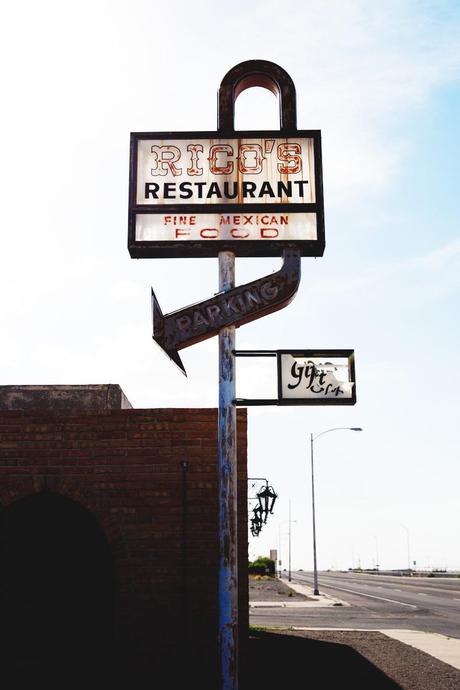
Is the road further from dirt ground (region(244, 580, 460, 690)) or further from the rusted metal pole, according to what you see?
the rusted metal pole

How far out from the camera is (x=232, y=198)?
10.3 meters

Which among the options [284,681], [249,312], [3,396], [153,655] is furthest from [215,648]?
[3,396]

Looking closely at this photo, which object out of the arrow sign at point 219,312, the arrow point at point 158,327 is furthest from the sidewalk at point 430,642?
the arrow point at point 158,327

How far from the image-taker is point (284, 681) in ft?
36.8

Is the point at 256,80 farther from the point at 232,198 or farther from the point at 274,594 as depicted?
the point at 274,594

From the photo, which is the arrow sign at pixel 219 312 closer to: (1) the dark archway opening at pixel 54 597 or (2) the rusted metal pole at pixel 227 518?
(2) the rusted metal pole at pixel 227 518

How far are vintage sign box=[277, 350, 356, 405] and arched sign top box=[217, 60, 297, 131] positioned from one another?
3552 millimetres

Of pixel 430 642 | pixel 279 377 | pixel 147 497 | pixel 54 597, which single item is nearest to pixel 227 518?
pixel 279 377

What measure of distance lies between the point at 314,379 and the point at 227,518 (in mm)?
2121

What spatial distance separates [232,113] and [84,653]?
8.46m

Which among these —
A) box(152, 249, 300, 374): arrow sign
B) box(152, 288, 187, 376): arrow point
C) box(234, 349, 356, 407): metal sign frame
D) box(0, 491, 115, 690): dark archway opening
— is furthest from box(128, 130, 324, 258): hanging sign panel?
box(0, 491, 115, 690): dark archway opening

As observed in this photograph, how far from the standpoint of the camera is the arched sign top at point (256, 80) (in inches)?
417

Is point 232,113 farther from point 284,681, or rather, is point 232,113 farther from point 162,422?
point 284,681

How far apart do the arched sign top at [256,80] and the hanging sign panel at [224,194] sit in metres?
0.27
